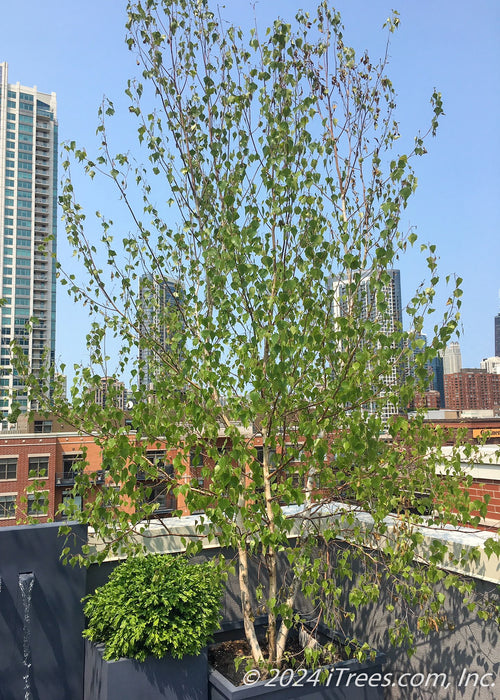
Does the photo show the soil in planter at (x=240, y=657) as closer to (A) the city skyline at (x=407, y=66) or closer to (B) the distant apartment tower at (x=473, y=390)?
(A) the city skyline at (x=407, y=66)

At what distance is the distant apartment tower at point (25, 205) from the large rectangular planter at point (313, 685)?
373 ft

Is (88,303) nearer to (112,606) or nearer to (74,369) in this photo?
(74,369)

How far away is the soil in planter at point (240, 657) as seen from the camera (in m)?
4.07

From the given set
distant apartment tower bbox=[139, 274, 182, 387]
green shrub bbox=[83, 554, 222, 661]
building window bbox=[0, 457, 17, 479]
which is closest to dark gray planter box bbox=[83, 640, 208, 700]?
green shrub bbox=[83, 554, 222, 661]

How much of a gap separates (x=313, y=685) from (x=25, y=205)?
413 feet

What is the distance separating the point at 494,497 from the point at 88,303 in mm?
3961

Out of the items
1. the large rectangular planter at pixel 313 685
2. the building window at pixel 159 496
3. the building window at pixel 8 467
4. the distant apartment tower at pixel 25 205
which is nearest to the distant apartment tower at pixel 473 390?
the distant apartment tower at pixel 25 205

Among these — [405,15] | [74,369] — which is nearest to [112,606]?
[74,369]

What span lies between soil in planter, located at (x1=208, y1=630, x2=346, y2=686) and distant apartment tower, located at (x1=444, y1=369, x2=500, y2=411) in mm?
171970

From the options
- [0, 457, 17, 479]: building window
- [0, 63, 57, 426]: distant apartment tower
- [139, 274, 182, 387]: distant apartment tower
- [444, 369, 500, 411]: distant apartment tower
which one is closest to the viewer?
[139, 274, 182, 387]: distant apartment tower

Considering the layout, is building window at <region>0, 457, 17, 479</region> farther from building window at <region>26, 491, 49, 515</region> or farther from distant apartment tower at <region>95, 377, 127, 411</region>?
building window at <region>26, 491, 49, 515</region>

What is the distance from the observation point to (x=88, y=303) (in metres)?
4.64

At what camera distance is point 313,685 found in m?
3.85

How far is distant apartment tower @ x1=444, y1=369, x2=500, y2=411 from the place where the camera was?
167 m
